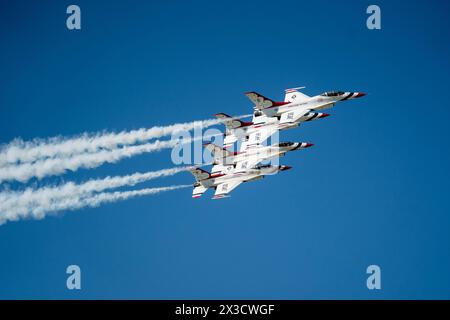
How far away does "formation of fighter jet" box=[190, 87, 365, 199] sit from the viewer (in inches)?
4700

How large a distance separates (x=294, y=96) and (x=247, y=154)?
782cm

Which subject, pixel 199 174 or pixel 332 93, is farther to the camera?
pixel 332 93

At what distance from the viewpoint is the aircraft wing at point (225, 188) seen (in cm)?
11844

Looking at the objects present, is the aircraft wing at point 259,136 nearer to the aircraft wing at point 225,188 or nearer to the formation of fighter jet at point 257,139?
the formation of fighter jet at point 257,139

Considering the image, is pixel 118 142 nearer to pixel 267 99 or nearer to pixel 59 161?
pixel 59 161

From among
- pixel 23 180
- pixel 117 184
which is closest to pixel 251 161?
pixel 117 184

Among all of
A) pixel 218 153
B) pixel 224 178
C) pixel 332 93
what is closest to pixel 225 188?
pixel 224 178

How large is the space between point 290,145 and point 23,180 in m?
27.7

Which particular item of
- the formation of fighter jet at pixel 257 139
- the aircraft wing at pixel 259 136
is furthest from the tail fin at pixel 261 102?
the aircraft wing at pixel 259 136

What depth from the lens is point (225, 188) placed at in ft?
390

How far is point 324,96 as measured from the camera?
4774 inches

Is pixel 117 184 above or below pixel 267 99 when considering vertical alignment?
below

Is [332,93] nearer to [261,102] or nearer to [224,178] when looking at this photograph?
[261,102]
